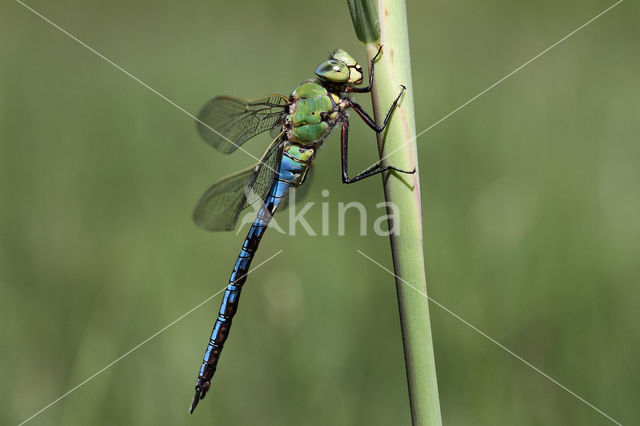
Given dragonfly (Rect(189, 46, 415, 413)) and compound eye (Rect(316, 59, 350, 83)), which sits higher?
compound eye (Rect(316, 59, 350, 83))

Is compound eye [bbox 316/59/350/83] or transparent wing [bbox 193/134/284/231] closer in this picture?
compound eye [bbox 316/59/350/83]

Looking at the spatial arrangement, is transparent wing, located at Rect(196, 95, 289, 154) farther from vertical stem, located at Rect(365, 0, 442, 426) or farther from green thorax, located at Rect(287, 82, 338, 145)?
vertical stem, located at Rect(365, 0, 442, 426)

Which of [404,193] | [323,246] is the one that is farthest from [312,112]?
[323,246]

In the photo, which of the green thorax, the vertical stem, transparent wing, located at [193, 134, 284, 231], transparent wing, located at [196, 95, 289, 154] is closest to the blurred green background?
transparent wing, located at [193, 134, 284, 231]

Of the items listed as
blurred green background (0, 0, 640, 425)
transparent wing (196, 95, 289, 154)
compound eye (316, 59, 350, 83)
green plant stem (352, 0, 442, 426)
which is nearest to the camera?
green plant stem (352, 0, 442, 426)

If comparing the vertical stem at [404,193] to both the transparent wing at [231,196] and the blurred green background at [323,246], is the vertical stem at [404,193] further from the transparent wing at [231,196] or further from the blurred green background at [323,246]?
the blurred green background at [323,246]

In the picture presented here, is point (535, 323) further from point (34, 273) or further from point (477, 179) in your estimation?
point (34, 273)

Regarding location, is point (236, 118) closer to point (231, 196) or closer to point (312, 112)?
point (231, 196)

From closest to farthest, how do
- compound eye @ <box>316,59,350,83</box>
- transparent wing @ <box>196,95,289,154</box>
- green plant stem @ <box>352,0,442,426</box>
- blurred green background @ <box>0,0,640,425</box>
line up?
1. green plant stem @ <box>352,0,442,426</box>
2. compound eye @ <box>316,59,350,83</box>
3. transparent wing @ <box>196,95,289,154</box>
4. blurred green background @ <box>0,0,640,425</box>

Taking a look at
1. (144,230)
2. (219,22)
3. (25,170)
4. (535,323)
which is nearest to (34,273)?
(144,230)
